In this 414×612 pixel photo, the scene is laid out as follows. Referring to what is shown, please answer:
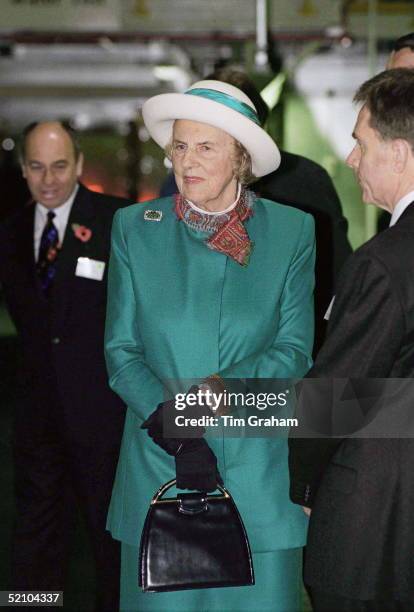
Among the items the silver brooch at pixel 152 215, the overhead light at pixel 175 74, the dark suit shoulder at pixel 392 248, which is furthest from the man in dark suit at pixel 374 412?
the overhead light at pixel 175 74

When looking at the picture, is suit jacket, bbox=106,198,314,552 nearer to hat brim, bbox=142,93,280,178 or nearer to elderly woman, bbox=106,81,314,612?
elderly woman, bbox=106,81,314,612

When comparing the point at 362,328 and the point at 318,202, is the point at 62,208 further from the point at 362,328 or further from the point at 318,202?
the point at 362,328

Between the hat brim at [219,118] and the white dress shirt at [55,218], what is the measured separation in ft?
3.39

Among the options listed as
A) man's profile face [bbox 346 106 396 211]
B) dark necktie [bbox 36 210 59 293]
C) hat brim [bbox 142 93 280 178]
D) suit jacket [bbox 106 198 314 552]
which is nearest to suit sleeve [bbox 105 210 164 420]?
suit jacket [bbox 106 198 314 552]

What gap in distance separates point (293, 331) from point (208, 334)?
0.22 m

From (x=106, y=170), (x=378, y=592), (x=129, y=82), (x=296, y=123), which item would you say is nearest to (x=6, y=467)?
(x=378, y=592)

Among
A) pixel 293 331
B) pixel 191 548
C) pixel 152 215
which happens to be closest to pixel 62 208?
pixel 152 215

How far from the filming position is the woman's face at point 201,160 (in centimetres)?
241

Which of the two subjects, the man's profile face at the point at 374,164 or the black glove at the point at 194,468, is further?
the black glove at the point at 194,468

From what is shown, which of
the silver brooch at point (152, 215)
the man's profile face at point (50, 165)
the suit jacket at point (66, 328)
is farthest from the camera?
the man's profile face at point (50, 165)

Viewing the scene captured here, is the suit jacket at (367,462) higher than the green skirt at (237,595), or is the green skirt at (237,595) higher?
→ the suit jacket at (367,462)

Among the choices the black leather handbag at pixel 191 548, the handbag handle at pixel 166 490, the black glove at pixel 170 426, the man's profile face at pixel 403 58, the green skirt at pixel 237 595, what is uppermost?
the man's profile face at pixel 403 58

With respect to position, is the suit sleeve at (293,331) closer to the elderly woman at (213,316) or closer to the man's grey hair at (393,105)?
the elderly woman at (213,316)

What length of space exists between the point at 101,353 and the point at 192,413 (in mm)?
1119
